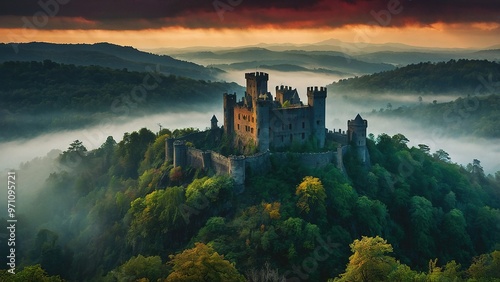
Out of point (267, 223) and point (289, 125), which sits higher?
point (289, 125)

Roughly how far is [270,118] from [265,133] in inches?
75.2

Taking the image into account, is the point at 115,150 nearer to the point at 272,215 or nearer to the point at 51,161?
the point at 51,161

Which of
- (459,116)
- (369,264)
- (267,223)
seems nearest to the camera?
(369,264)

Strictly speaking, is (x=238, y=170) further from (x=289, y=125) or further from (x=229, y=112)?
(x=229, y=112)

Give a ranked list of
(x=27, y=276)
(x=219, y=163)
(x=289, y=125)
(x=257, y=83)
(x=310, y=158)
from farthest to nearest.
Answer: (x=257, y=83)
(x=289, y=125)
(x=310, y=158)
(x=219, y=163)
(x=27, y=276)

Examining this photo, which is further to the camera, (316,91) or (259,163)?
(316,91)

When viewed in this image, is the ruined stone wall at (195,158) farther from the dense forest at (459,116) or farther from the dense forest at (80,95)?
the dense forest at (459,116)

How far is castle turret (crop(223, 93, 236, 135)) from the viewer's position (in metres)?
69.8

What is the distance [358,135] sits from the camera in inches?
2694

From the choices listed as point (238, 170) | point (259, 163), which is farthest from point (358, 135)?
point (238, 170)

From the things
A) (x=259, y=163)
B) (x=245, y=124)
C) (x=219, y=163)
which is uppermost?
(x=245, y=124)

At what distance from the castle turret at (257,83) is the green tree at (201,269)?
29613 millimetres

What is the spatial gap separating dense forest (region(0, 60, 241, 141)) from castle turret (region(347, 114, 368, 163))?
314 ft

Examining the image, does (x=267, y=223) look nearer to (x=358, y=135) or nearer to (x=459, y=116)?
(x=358, y=135)
